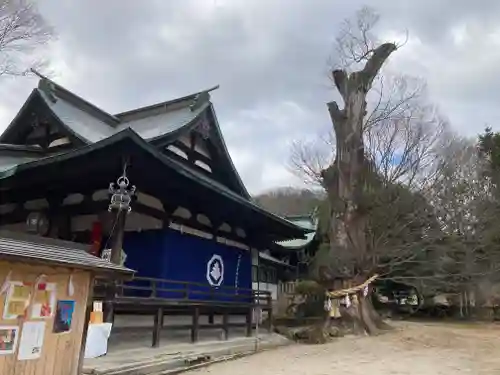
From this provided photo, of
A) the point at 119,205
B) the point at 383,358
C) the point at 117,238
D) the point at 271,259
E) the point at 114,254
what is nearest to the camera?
the point at 119,205

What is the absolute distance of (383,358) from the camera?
10305mm

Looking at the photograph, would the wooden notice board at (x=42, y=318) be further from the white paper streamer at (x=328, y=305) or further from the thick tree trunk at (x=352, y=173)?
the thick tree trunk at (x=352, y=173)

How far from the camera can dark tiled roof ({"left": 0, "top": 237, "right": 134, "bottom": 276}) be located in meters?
4.52

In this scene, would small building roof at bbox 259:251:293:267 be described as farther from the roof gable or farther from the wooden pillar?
the wooden pillar

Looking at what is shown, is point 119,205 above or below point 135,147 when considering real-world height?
below

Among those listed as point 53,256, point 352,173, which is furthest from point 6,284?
point 352,173

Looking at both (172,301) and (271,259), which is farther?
(271,259)

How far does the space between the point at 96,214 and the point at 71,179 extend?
1429 mm

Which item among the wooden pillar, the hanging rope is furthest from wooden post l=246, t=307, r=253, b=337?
the wooden pillar

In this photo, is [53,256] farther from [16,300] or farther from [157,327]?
[157,327]

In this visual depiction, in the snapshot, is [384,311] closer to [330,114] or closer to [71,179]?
[330,114]

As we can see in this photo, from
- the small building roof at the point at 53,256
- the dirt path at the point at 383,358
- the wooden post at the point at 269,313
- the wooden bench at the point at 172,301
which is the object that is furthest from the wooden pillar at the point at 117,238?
the wooden post at the point at 269,313

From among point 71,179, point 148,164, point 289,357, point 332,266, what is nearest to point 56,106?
point 71,179

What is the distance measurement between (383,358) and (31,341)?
800 centimetres
